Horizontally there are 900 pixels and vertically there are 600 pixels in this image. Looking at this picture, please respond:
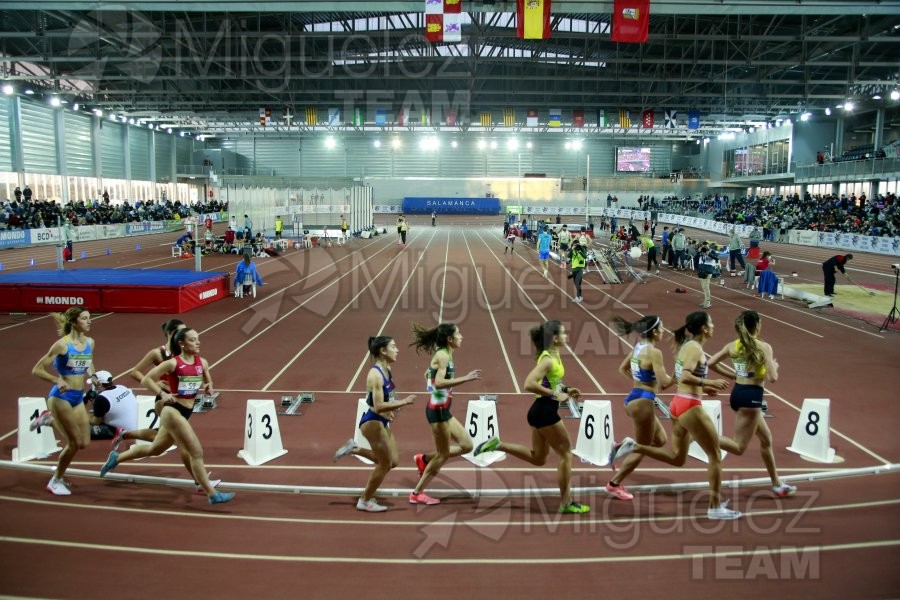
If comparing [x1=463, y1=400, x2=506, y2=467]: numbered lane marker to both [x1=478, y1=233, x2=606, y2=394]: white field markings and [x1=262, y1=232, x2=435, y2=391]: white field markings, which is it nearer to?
[x1=478, y1=233, x2=606, y2=394]: white field markings

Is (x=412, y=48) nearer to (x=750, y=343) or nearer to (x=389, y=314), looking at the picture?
(x=389, y=314)

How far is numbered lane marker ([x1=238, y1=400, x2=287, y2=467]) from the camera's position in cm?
720

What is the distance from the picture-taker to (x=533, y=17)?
1827 cm

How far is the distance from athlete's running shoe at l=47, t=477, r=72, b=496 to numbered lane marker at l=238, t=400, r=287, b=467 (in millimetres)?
1761

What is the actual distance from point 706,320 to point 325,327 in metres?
11.3

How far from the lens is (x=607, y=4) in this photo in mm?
20781

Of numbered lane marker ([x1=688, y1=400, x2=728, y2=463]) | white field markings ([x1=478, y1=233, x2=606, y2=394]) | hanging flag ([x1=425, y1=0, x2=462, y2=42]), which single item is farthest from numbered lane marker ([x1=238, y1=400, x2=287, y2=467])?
hanging flag ([x1=425, y1=0, x2=462, y2=42])

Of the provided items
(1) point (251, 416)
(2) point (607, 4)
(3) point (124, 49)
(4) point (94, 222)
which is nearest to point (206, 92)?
(3) point (124, 49)

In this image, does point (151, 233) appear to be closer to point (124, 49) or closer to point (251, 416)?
point (124, 49)

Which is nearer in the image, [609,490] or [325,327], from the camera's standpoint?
[609,490]

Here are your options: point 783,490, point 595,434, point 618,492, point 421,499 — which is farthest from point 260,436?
point 783,490

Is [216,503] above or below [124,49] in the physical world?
below

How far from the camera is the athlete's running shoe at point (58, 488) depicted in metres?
6.09

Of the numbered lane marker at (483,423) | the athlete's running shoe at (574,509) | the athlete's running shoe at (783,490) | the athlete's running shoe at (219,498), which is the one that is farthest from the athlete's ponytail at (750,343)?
the athlete's running shoe at (219,498)
